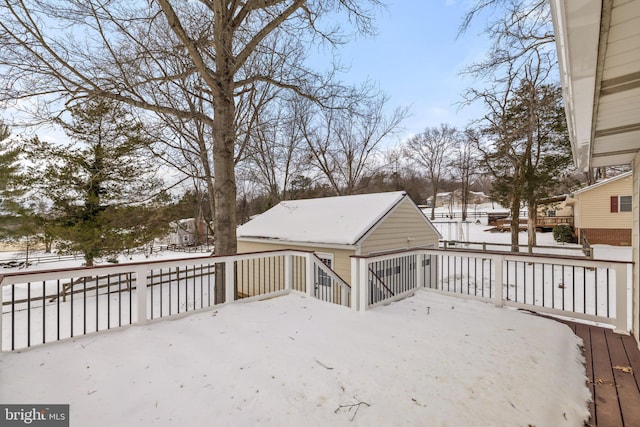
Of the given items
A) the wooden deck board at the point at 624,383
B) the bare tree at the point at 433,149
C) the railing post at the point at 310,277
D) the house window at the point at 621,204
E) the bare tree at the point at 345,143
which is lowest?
the wooden deck board at the point at 624,383

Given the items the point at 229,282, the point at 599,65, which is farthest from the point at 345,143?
the point at 599,65

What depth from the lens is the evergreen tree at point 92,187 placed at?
1063 cm

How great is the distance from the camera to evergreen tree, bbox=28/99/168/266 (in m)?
10.6

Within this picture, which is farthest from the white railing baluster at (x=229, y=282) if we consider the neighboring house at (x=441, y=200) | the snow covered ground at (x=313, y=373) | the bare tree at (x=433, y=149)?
the neighboring house at (x=441, y=200)

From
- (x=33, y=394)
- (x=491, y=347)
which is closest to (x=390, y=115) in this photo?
(x=491, y=347)

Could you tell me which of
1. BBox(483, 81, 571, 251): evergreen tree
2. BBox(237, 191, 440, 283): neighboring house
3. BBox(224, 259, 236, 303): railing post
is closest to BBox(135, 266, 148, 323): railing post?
BBox(224, 259, 236, 303): railing post

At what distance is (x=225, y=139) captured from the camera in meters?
6.61

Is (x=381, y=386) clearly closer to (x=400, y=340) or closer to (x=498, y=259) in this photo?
(x=400, y=340)

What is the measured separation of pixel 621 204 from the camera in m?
16.2

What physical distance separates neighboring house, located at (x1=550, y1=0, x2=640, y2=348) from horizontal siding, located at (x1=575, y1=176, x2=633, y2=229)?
18.8m

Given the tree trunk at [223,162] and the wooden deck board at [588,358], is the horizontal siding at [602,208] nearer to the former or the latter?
the wooden deck board at [588,358]

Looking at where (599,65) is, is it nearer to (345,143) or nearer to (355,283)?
(355,283)

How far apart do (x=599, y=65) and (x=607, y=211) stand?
69.8 feet

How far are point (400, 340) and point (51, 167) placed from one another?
13.8 meters
